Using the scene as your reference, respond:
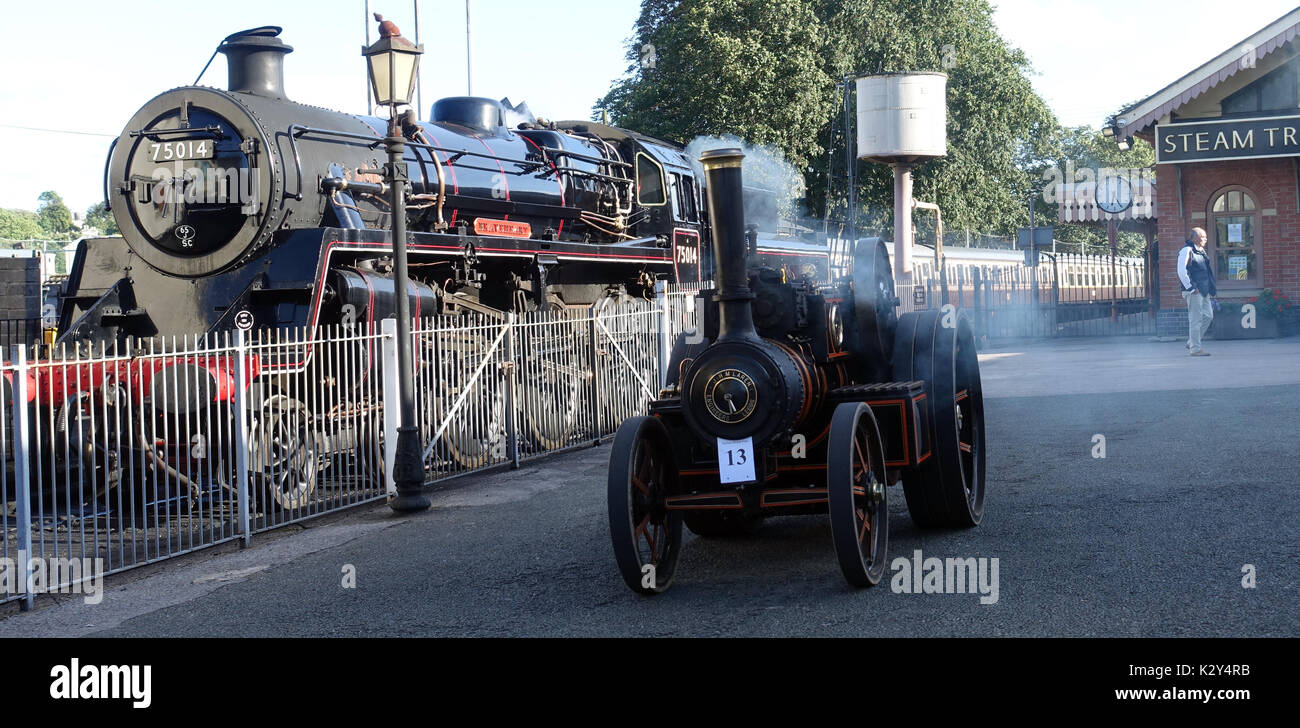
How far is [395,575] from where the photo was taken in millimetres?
6625

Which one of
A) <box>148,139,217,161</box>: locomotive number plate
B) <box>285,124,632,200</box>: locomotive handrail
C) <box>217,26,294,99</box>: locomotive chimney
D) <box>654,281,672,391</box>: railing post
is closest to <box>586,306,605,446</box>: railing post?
<box>654,281,672,391</box>: railing post

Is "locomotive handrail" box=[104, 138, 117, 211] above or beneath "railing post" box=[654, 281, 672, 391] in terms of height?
above

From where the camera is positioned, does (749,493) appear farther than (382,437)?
No

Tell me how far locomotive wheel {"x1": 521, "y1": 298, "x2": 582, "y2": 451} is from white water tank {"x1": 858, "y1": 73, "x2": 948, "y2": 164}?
8.60m

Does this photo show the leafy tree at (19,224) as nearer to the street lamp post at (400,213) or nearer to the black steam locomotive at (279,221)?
the black steam locomotive at (279,221)

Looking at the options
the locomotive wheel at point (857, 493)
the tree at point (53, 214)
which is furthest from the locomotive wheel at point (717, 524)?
the tree at point (53, 214)

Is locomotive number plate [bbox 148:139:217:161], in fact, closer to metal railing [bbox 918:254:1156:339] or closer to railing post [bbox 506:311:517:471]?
railing post [bbox 506:311:517:471]

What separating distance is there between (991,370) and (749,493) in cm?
1267

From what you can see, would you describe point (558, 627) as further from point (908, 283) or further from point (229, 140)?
point (908, 283)

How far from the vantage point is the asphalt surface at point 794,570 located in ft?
16.9

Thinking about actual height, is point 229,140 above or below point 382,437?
above

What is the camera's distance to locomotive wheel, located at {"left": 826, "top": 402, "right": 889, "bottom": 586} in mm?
5320

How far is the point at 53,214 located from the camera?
423ft
